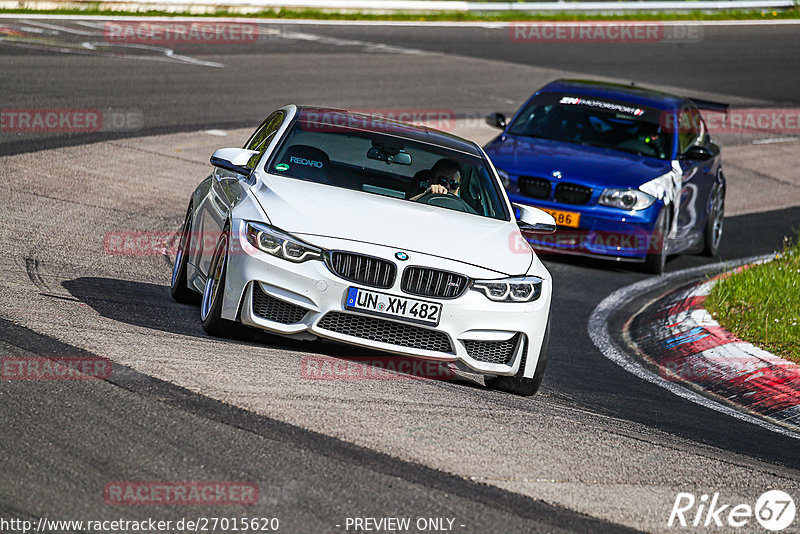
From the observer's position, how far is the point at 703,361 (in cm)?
922

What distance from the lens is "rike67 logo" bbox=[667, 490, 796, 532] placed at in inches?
204

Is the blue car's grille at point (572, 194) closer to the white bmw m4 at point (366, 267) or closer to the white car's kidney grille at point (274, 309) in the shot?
the white bmw m4 at point (366, 267)

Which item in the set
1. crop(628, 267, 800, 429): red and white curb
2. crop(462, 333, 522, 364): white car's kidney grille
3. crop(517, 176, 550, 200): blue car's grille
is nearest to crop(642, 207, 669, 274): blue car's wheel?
crop(517, 176, 550, 200): blue car's grille

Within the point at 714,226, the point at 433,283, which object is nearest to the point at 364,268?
the point at 433,283

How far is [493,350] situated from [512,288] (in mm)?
388

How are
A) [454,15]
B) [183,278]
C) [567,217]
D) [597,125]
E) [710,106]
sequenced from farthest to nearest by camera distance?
[454,15]
[710,106]
[597,125]
[567,217]
[183,278]

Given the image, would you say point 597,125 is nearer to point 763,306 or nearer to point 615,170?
point 615,170

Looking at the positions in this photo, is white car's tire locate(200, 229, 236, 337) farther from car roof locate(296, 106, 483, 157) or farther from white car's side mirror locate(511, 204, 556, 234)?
white car's side mirror locate(511, 204, 556, 234)

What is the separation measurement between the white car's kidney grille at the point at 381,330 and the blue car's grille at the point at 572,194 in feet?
18.4

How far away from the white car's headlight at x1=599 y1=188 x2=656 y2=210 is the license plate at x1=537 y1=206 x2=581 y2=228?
316mm

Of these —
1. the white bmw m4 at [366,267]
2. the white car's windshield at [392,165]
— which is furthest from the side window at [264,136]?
the white car's windshield at [392,165]

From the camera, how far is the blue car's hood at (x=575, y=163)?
12.3 meters

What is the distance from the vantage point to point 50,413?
5328 millimetres

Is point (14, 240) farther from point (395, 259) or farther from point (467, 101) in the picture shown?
point (467, 101)
